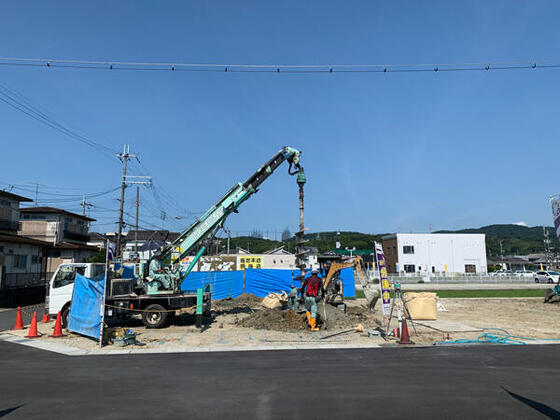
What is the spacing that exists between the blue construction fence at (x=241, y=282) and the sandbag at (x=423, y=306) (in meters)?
11.4

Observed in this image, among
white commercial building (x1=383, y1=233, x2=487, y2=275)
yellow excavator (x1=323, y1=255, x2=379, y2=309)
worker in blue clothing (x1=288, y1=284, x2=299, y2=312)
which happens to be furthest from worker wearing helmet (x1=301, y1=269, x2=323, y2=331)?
white commercial building (x1=383, y1=233, x2=487, y2=275)

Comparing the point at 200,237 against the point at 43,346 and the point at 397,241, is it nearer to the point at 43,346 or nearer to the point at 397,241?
the point at 43,346

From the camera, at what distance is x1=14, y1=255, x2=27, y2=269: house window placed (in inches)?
1298

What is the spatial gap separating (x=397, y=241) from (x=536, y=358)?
214 ft

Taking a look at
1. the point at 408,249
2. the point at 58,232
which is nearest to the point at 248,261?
the point at 58,232

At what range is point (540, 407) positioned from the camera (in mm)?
6266

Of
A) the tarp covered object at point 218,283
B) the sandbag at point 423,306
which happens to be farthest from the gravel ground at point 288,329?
the tarp covered object at point 218,283

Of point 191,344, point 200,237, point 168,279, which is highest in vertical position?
point 200,237

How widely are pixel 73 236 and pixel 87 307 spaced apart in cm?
4487

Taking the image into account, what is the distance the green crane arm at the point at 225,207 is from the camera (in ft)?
56.4

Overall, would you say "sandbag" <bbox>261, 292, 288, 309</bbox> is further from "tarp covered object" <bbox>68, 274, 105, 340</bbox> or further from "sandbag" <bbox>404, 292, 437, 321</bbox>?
"tarp covered object" <bbox>68, 274, 105, 340</bbox>

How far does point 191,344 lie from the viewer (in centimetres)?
1234

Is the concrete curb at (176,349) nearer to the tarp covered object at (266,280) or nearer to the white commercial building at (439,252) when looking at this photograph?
the tarp covered object at (266,280)

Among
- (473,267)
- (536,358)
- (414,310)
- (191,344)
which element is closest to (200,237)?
(191,344)
